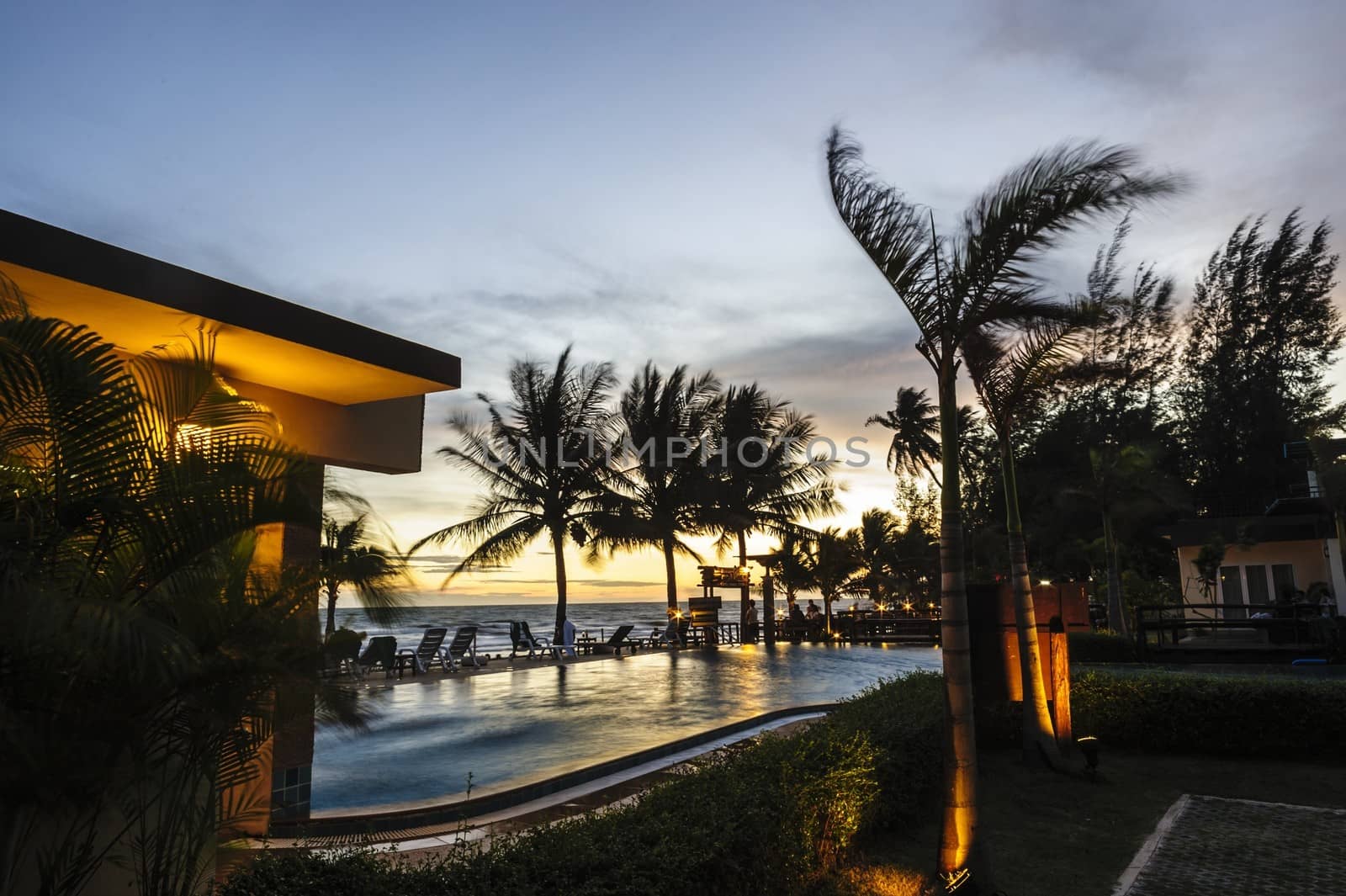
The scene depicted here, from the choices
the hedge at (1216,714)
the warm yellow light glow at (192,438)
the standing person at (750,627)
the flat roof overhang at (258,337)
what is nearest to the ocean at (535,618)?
the standing person at (750,627)

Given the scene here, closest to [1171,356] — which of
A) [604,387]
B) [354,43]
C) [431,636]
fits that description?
[604,387]

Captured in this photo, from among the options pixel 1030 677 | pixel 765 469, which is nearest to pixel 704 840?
pixel 1030 677

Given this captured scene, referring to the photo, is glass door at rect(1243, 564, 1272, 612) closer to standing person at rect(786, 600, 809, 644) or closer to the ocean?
standing person at rect(786, 600, 809, 644)

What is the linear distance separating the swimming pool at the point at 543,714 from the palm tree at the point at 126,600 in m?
0.47

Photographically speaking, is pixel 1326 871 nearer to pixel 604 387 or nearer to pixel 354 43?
pixel 354 43

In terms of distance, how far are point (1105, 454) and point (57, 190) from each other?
79.9ft

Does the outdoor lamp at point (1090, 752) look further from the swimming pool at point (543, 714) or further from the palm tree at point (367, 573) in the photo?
the palm tree at point (367, 573)

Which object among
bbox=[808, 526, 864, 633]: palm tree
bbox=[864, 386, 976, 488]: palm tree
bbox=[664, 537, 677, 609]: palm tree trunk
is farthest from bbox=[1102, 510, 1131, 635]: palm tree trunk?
bbox=[664, 537, 677, 609]: palm tree trunk

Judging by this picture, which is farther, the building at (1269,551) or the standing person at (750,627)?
the standing person at (750,627)

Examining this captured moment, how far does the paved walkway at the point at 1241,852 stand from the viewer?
5684 millimetres

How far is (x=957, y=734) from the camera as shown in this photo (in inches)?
217

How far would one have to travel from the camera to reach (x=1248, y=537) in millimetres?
25266

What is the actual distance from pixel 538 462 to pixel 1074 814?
17.2 meters

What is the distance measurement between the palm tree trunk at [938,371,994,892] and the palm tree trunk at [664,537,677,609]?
19.1m
